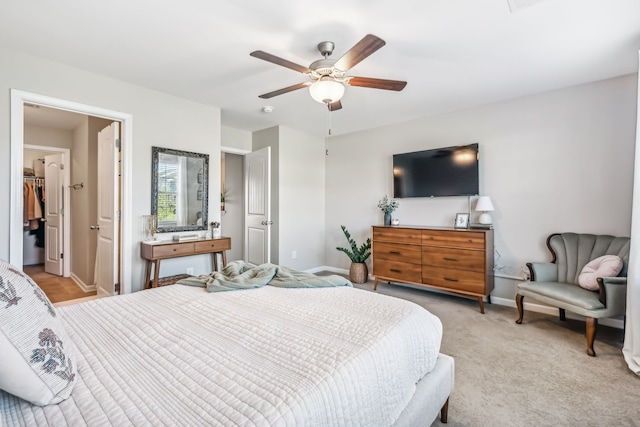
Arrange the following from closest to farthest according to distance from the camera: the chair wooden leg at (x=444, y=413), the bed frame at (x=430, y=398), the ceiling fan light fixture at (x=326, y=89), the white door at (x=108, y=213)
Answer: the bed frame at (x=430, y=398) < the chair wooden leg at (x=444, y=413) < the ceiling fan light fixture at (x=326, y=89) < the white door at (x=108, y=213)

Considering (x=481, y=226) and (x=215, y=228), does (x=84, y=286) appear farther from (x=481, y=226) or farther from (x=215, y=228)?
(x=481, y=226)

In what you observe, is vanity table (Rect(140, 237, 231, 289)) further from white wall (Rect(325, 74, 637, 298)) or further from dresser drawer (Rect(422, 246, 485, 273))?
white wall (Rect(325, 74, 637, 298))

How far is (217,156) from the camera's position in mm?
3914

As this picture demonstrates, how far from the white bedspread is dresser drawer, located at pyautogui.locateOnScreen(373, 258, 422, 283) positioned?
2285 millimetres

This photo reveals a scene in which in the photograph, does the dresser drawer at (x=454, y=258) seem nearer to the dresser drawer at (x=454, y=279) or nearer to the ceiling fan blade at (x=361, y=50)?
the dresser drawer at (x=454, y=279)

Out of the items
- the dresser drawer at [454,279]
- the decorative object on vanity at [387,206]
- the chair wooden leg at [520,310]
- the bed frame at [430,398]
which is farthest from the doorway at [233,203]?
the bed frame at [430,398]

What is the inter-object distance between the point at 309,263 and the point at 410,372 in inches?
155

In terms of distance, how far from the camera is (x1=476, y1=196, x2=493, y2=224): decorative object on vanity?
11.6 feet

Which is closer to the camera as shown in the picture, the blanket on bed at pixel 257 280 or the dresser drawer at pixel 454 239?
the blanket on bed at pixel 257 280

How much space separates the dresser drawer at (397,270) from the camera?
→ 152 inches

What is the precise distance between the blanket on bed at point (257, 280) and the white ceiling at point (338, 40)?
1761 millimetres

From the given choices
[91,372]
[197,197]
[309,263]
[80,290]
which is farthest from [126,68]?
[309,263]

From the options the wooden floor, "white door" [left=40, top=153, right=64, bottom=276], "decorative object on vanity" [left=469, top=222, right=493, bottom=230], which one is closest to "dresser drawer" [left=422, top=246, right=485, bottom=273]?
"decorative object on vanity" [left=469, top=222, right=493, bottom=230]

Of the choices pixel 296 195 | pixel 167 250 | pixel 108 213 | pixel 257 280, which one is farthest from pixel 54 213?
pixel 257 280
